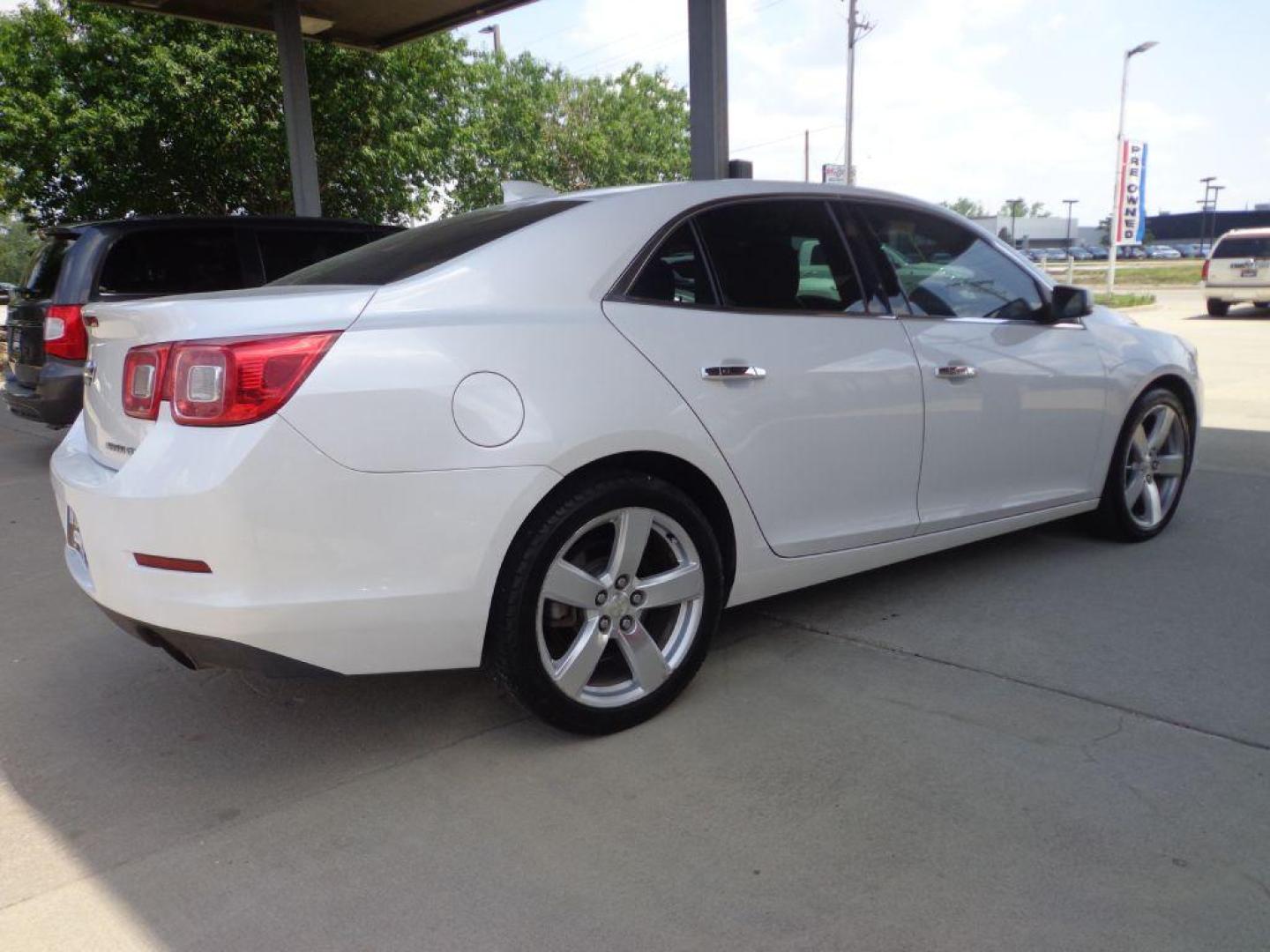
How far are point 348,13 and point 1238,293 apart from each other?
16662 millimetres

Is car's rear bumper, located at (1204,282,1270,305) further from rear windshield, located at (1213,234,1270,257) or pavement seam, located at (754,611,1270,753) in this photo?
pavement seam, located at (754,611,1270,753)

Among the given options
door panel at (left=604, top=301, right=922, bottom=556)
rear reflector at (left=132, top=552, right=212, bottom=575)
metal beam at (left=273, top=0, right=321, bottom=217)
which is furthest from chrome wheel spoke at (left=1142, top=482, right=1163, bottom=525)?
metal beam at (left=273, top=0, right=321, bottom=217)

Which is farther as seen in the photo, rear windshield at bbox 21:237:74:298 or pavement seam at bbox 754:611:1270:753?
rear windshield at bbox 21:237:74:298

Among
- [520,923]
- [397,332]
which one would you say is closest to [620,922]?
[520,923]

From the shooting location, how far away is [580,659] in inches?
111

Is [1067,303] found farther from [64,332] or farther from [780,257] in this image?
[64,332]

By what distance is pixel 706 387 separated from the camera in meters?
3.01

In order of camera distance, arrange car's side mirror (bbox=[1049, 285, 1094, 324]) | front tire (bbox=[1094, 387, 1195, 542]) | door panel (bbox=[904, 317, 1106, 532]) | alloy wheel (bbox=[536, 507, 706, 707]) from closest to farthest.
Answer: alloy wheel (bbox=[536, 507, 706, 707]), door panel (bbox=[904, 317, 1106, 532]), car's side mirror (bbox=[1049, 285, 1094, 324]), front tire (bbox=[1094, 387, 1195, 542])

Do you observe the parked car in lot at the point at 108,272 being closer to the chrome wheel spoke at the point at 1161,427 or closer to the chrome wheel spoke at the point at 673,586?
the chrome wheel spoke at the point at 673,586

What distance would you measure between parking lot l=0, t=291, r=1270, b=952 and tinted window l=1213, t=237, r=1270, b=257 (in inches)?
716

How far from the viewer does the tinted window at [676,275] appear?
9.86 ft

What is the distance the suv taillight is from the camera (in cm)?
237

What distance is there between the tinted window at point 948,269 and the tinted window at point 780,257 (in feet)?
0.84

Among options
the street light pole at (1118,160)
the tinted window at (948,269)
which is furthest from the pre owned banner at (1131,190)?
the tinted window at (948,269)
